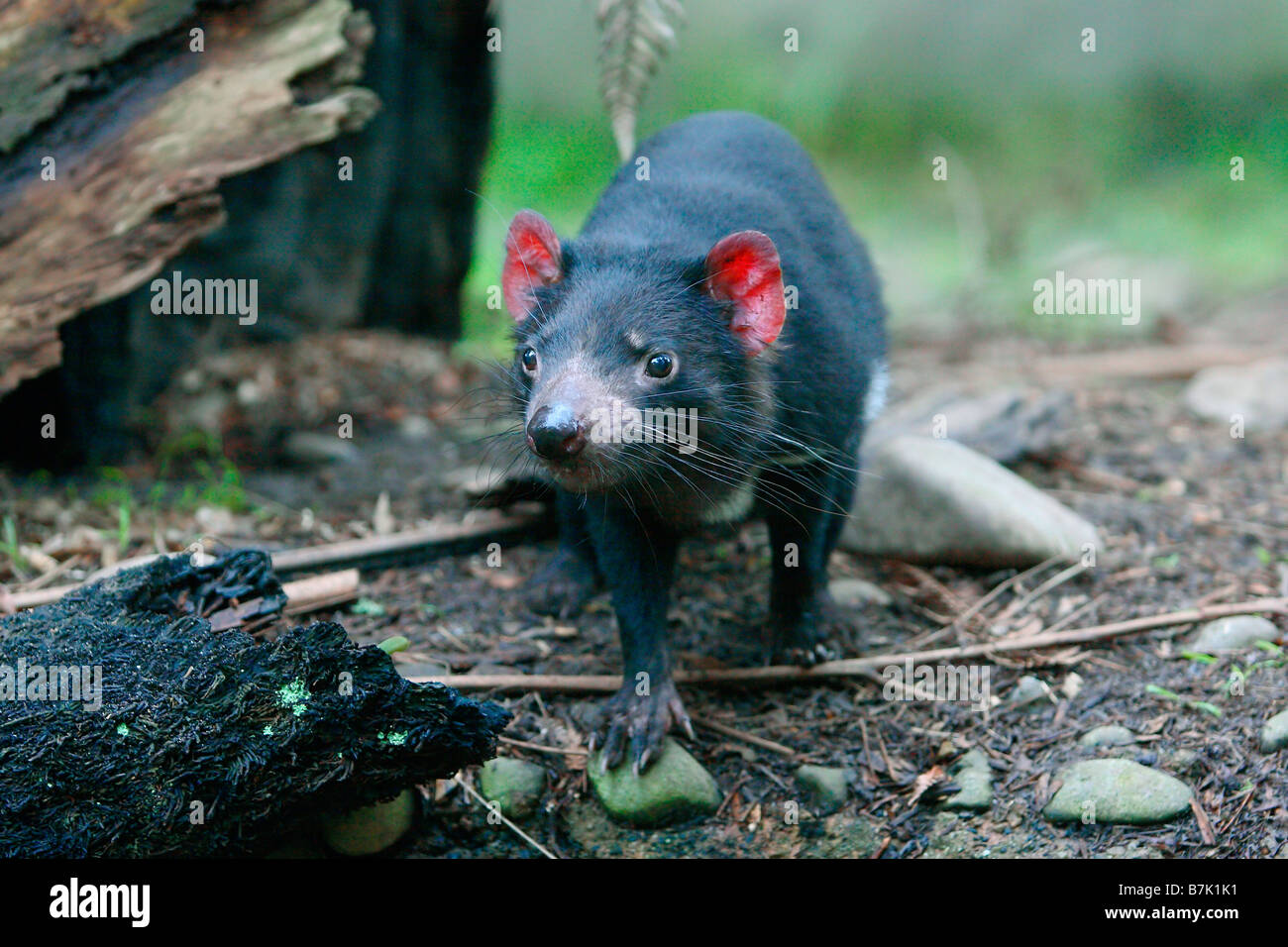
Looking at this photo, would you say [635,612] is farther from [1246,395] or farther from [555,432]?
[1246,395]

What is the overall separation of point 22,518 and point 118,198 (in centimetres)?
131

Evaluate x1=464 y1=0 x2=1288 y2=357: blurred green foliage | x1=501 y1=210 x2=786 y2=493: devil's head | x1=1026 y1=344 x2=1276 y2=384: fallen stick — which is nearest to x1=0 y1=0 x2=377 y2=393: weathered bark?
x1=501 y1=210 x2=786 y2=493: devil's head

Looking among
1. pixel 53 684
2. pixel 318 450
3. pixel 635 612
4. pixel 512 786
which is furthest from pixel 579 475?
pixel 318 450

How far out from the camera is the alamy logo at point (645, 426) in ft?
8.50

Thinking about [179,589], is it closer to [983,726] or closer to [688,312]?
[688,312]

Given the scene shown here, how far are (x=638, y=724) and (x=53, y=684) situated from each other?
1436 millimetres

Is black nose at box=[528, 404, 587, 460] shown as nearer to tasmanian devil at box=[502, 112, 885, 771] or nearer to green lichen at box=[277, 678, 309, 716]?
tasmanian devil at box=[502, 112, 885, 771]

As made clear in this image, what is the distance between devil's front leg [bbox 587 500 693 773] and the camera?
311 centimetres

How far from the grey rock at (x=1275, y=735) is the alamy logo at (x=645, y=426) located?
1.62 m

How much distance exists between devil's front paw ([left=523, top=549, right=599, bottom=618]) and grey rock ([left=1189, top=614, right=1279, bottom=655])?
1941 millimetres

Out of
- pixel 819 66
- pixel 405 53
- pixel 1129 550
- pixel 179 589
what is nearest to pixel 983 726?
pixel 1129 550

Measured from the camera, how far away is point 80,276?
3656 mm

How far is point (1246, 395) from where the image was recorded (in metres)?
5.54
